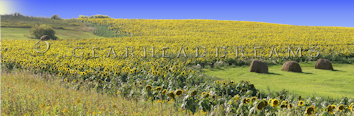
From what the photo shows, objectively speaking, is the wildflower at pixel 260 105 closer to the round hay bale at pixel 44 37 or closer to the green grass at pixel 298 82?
the green grass at pixel 298 82

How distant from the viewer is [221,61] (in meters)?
15.3

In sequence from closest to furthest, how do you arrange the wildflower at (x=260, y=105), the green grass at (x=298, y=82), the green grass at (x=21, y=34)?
the wildflower at (x=260, y=105) → the green grass at (x=298, y=82) → the green grass at (x=21, y=34)

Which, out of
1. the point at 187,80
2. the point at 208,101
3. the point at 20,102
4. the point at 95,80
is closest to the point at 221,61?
the point at 187,80

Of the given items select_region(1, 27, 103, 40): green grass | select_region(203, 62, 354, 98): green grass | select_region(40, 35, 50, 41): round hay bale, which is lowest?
select_region(203, 62, 354, 98): green grass

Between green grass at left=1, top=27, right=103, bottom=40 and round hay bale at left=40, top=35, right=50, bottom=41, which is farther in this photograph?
green grass at left=1, top=27, right=103, bottom=40

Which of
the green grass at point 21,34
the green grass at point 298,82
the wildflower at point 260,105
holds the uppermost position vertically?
the green grass at point 21,34

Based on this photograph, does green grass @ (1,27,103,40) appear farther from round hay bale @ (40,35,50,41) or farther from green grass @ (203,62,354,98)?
green grass @ (203,62,354,98)

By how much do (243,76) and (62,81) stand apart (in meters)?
7.64

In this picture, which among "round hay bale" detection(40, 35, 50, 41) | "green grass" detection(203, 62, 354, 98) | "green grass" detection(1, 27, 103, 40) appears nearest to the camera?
"green grass" detection(203, 62, 354, 98)

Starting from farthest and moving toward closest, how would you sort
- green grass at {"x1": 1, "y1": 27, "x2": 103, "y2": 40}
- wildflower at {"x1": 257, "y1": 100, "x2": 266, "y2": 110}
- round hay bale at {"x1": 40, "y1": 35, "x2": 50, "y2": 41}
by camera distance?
green grass at {"x1": 1, "y1": 27, "x2": 103, "y2": 40} < round hay bale at {"x1": 40, "y1": 35, "x2": 50, "y2": 41} < wildflower at {"x1": 257, "y1": 100, "x2": 266, "y2": 110}

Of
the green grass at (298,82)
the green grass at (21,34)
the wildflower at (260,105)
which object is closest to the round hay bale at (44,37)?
the green grass at (21,34)

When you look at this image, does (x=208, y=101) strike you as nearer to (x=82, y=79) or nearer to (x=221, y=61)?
(x=82, y=79)

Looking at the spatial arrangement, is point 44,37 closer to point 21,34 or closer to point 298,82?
point 21,34

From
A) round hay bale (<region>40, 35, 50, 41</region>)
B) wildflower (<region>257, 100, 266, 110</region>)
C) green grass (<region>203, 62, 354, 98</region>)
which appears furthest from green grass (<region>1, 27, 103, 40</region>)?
wildflower (<region>257, 100, 266, 110</region>)
